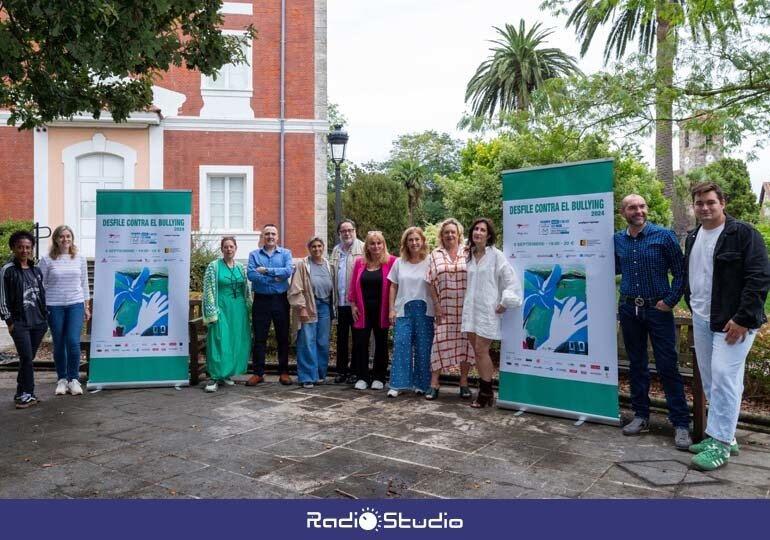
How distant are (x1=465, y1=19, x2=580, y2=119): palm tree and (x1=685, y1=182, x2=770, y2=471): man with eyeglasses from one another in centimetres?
3048

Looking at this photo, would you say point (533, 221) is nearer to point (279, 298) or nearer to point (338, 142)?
point (279, 298)

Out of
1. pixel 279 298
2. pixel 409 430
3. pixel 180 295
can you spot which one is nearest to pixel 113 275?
pixel 180 295

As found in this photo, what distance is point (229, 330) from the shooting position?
23.4ft

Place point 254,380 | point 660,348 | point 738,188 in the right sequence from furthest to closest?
point 738,188
point 254,380
point 660,348

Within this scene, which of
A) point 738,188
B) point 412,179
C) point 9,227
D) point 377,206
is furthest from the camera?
point 738,188

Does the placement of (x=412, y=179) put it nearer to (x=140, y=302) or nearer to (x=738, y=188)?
(x=738, y=188)

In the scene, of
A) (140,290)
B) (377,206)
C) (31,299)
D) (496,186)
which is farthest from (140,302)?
(377,206)

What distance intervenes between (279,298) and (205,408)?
1.55m

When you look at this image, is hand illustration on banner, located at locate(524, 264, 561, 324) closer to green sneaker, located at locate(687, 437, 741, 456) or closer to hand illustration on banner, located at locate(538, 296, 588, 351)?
hand illustration on banner, located at locate(538, 296, 588, 351)

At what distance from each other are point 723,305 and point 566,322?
147 cm

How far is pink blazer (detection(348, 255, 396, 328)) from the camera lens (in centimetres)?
677

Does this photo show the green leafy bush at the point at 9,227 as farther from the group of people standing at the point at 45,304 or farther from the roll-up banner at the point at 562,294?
the roll-up banner at the point at 562,294

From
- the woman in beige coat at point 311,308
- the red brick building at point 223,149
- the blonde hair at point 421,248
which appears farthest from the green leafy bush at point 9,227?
the blonde hair at point 421,248

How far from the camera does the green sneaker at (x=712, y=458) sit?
4242mm
